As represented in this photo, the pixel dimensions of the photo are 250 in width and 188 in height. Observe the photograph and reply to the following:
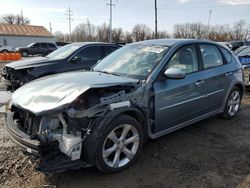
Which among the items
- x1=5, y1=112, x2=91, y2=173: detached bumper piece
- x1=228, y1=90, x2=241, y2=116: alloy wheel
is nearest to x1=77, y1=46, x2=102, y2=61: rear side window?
x1=228, y1=90, x2=241, y2=116: alloy wheel

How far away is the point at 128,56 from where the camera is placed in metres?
4.66

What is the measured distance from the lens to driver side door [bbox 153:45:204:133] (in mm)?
4016

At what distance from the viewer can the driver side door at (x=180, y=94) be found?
13.2 ft

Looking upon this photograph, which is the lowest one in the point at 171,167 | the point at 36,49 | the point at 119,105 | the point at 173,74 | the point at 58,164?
the point at 171,167

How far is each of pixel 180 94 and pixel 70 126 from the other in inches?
73.8

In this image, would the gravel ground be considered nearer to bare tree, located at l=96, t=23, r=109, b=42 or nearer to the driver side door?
the driver side door

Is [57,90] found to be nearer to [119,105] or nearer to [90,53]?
[119,105]

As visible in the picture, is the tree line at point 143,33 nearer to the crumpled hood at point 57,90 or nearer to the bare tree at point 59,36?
the bare tree at point 59,36

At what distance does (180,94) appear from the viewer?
429 cm

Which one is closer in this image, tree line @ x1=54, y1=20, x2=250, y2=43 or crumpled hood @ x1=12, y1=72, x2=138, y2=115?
crumpled hood @ x1=12, y1=72, x2=138, y2=115

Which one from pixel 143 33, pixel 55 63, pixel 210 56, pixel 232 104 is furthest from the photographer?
pixel 143 33

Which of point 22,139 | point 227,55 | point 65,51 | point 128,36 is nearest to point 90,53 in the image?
point 65,51

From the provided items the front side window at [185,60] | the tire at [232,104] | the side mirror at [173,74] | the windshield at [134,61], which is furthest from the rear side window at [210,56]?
the side mirror at [173,74]

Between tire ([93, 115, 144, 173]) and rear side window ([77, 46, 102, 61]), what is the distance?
17.7 ft
